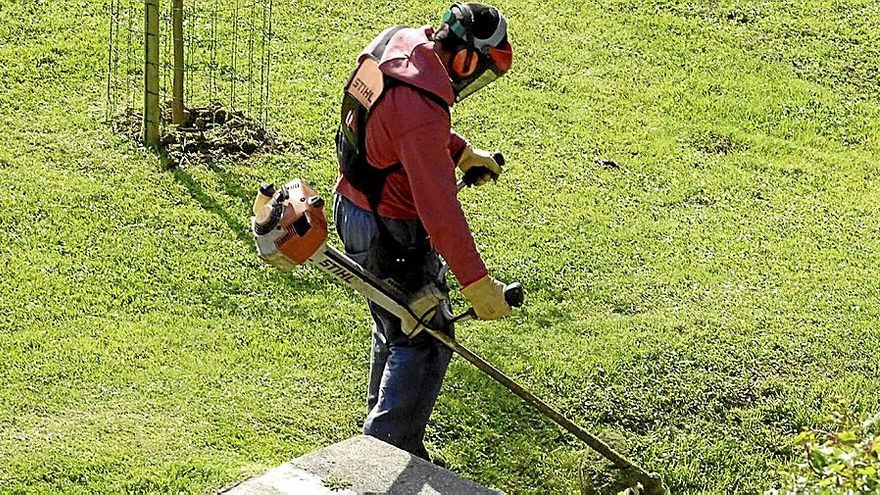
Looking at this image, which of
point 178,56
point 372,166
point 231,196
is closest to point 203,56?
point 178,56

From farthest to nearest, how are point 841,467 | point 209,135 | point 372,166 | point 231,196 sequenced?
point 209,135 < point 231,196 < point 372,166 < point 841,467

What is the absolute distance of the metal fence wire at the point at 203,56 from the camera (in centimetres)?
852

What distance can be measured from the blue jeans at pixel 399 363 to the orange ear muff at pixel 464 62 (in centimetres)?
62

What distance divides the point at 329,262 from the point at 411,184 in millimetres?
437

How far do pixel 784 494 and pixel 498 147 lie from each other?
527cm

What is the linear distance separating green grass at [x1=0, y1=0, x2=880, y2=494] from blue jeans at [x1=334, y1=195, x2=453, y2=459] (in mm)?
565

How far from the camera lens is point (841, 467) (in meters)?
3.11

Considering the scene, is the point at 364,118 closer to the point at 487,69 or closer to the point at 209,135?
the point at 487,69

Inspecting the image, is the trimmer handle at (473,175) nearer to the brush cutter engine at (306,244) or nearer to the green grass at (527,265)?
the brush cutter engine at (306,244)

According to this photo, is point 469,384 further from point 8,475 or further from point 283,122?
point 283,122

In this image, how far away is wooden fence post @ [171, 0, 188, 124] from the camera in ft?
25.4

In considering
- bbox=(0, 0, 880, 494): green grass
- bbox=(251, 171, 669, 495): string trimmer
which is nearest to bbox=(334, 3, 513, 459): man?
bbox=(251, 171, 669, 495): string trimmer

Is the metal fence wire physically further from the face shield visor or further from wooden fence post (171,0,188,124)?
the face shield visor

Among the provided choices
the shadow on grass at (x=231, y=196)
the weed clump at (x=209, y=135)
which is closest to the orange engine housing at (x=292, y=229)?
the shadow on grass at (x=231, y=196)
